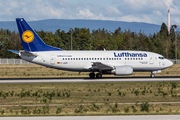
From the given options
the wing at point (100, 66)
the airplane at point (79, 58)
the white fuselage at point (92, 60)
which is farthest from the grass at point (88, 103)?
the white fuselage at point (92, 60)

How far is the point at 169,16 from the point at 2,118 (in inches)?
7544

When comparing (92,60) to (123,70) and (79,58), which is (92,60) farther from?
(123,70)

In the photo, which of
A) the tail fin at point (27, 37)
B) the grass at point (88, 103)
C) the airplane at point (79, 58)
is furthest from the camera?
the tail fin at point (27, 37)

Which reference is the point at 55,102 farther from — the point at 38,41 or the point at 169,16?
the point at 169,16

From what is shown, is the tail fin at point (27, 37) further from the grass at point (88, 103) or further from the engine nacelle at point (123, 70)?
the engine nacelle at point (123, 70)

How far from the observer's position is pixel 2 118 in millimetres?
14180

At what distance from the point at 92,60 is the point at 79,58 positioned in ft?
6.47

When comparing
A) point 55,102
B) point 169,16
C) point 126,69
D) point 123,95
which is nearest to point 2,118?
point 55,102

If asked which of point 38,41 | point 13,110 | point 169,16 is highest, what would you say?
point 169,16

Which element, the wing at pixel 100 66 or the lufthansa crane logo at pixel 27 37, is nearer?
the wing at pixel 100 66

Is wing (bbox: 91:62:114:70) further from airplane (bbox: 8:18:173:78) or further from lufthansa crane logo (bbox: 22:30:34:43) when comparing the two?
lufthansa crane logo (bbox: 22:30:34:43)

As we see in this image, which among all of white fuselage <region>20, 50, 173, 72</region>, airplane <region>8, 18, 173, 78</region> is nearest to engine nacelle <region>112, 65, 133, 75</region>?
airplane <region>8, 18, 173, 78</region>

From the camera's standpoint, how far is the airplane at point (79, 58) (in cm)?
3872

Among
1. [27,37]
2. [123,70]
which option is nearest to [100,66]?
[123,70]
